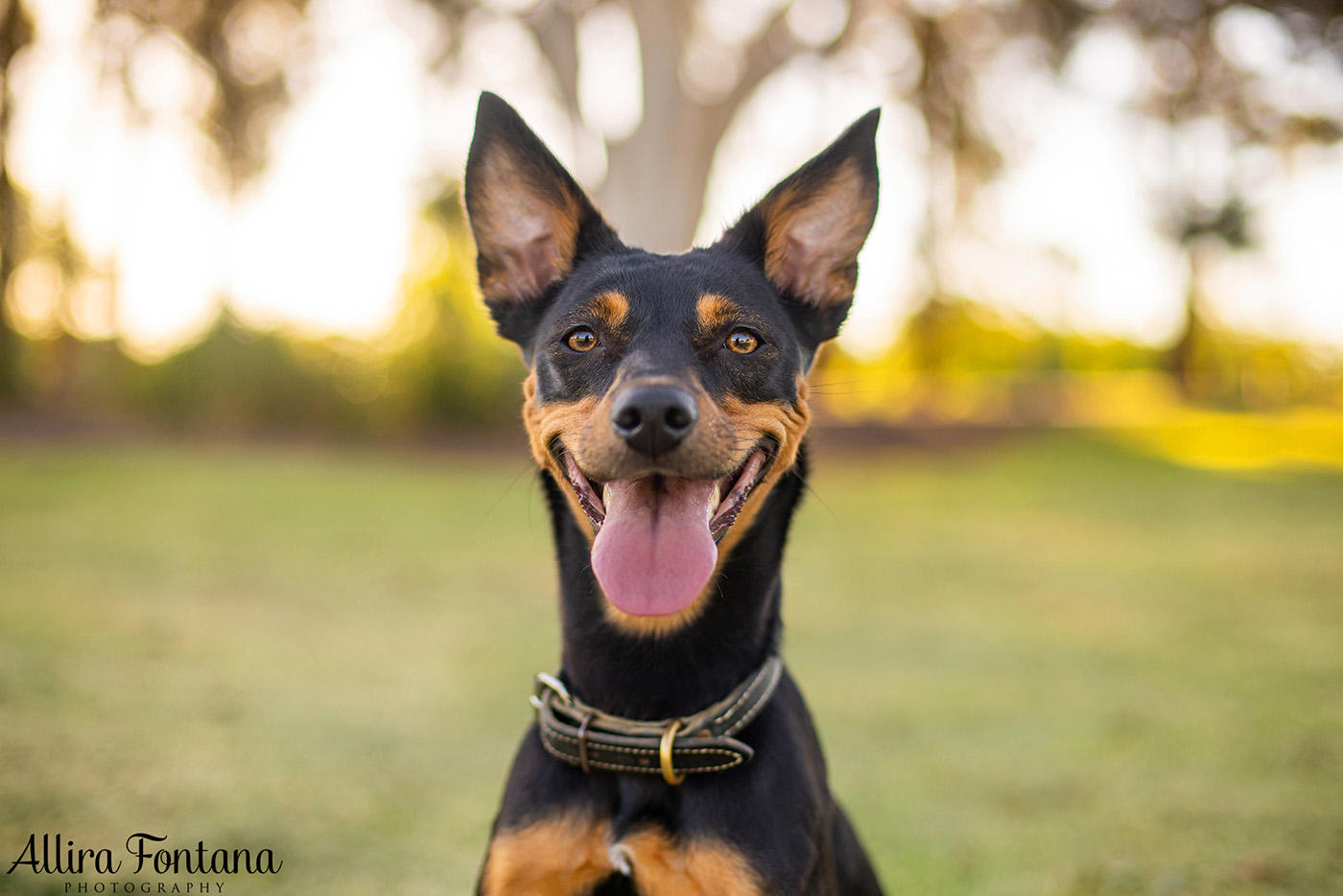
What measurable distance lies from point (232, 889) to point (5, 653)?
3298 millimetres

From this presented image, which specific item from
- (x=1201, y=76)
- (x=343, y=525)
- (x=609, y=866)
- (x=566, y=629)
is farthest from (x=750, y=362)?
(x=1201, y=76)

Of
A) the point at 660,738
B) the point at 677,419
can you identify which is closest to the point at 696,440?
the point at 677,419

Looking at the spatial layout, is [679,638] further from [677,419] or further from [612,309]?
[612,309]

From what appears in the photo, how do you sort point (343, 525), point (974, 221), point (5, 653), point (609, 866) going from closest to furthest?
point (609, 866) < point (5, 653) < point (343, 525) < point (974, 221)

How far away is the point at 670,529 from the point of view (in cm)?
256

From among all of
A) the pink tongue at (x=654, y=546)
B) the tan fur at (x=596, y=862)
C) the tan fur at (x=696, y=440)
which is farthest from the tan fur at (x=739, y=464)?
the tan fur at (x=596, y=862)

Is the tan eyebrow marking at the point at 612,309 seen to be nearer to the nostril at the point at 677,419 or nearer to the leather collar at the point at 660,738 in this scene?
the nostril at the point at 677,419

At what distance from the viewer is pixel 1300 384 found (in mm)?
29859

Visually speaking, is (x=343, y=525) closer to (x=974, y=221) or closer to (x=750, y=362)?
(x=750, y=362)

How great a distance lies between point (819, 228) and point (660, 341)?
794mm

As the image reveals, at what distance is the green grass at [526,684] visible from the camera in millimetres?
3932

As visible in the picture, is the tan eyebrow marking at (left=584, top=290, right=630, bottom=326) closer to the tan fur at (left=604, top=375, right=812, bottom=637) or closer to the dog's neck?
the tan fur at (left=604, top=375, right=812, bottom=637)

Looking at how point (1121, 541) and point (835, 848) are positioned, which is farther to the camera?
point (1121, 541)

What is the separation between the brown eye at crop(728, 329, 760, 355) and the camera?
9.27 feet
